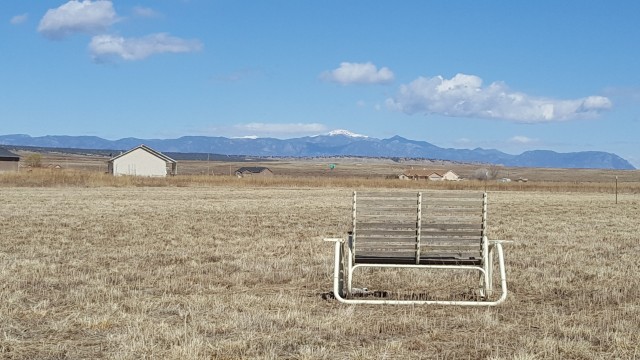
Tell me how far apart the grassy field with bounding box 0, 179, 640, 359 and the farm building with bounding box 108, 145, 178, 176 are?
86.4 m

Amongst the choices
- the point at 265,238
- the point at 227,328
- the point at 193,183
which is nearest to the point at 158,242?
the point at 265,238

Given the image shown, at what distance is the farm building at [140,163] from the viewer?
10344cm

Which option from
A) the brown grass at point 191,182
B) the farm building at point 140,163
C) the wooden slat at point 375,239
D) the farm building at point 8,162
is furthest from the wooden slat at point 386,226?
the farm building at point 140,163

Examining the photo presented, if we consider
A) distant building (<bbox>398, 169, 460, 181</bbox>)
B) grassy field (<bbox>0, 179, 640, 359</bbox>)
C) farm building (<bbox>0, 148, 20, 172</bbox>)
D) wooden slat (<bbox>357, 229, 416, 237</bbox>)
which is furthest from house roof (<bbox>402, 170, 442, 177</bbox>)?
wooden slat (<bbox>357, 229, 416, 237</bbox>)

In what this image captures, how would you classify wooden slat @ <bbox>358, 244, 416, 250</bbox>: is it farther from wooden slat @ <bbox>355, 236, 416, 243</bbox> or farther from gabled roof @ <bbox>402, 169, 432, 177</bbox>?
gabled roof @ <bbox>402, 169, 432, 177</bbox>

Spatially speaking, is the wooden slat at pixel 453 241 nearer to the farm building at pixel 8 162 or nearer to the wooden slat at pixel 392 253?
the wooden slat at pixel 392 253

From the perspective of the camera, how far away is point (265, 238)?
59.7 ft

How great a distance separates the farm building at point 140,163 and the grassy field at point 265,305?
284 feet

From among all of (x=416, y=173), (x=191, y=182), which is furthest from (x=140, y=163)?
(x=416, y=173)

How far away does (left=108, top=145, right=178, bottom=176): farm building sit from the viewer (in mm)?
103438

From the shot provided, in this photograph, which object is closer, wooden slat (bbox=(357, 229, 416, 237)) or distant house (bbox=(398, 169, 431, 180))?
wooden slat (bbox=(357, 229, 416, 237))

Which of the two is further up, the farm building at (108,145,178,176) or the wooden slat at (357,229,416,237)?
the wooden slat at (357,229,416,237)

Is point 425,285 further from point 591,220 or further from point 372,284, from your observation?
point 591,220

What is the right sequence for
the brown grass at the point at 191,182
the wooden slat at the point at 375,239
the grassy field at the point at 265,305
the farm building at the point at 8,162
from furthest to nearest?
the farm building at the point at 8,162
the brown grass at the point at 191,182
the wooden slat at the point at 375,239
the grassy field at the point at 265,305
